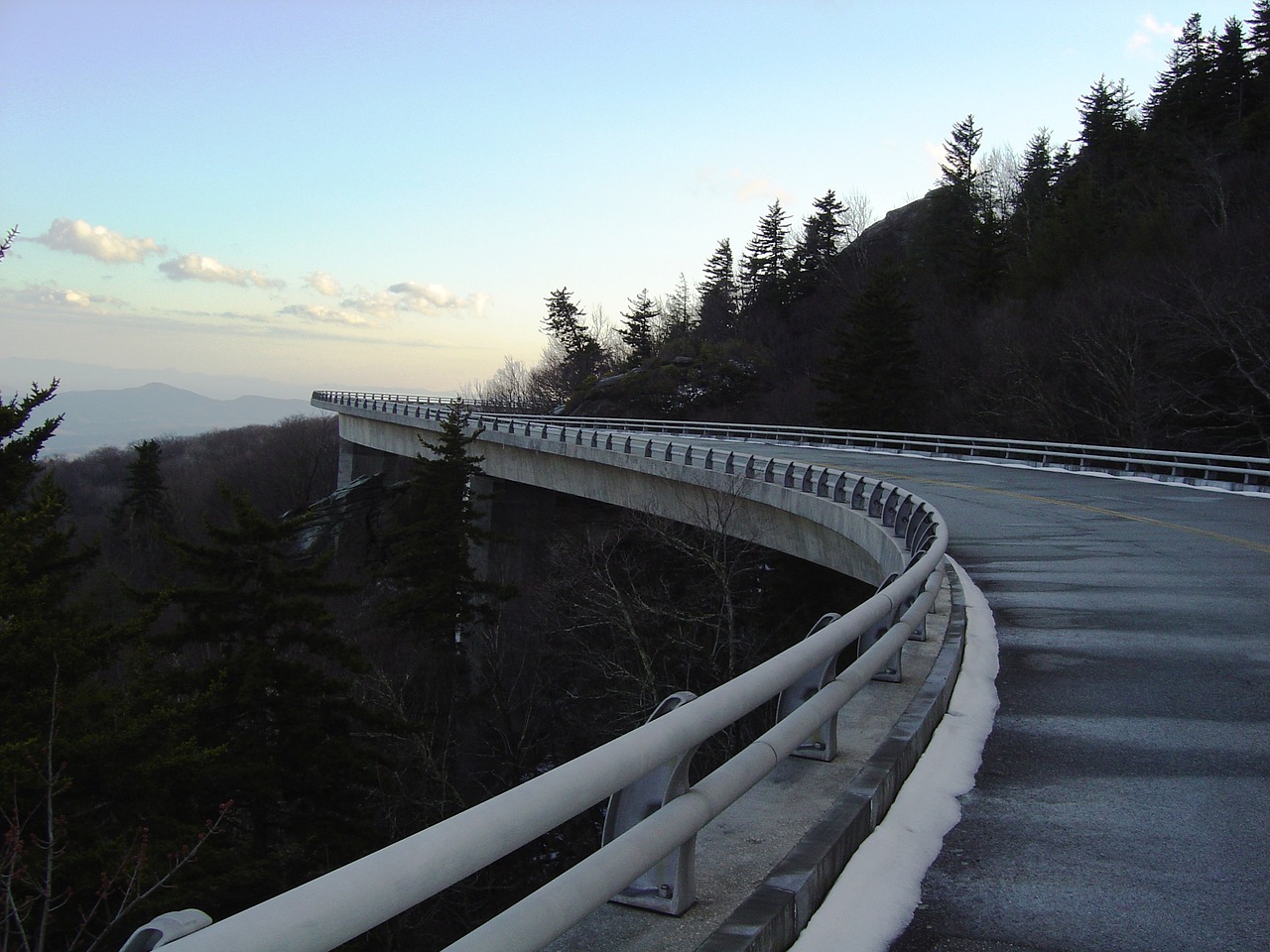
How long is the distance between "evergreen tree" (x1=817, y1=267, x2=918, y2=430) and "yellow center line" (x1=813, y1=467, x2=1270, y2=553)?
78.8ft

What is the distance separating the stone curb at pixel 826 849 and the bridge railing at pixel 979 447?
22527mm

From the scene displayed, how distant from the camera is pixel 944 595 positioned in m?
10.3

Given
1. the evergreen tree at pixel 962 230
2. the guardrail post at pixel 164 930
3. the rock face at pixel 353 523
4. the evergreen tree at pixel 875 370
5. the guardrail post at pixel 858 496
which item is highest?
the evergreen tree at pixel 962 230

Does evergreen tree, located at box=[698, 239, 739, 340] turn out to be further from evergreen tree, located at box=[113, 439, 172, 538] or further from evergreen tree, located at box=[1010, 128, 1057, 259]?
evergreen tree, located at box=[113, 439, 172, 538]

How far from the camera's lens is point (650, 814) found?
2.96m

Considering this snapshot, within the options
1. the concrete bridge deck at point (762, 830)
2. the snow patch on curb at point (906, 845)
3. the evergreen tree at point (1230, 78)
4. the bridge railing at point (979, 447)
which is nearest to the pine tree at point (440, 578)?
the bridge railing at point (979, 447)

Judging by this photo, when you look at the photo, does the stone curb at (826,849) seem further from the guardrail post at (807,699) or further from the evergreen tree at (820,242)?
the evergreen tree at (820,242)

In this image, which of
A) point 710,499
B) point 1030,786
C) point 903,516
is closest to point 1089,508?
point 903,516

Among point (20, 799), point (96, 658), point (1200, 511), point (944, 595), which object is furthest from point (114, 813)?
point (1200, 511)

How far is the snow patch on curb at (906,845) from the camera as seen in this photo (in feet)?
10.8

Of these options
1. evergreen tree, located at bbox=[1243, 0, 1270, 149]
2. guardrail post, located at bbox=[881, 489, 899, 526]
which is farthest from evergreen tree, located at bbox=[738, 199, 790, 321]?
guardrail post, located at bbox=[881, 489, 899, 526]

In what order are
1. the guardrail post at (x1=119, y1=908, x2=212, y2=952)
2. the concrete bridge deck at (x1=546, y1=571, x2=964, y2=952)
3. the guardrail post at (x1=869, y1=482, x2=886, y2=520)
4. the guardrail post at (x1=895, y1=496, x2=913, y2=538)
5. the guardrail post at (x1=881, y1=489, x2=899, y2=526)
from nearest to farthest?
the guardrail post at (x1=119, y1=908, x2=212, y2=952) < the concrete bridge deck at (x1=546, y1=571, x2=964, y2=952) < the guardrail post at (x1=895, y1=496, x2=913, y2=538) < the guardrail post at (x1=881, y1=489, x2=899, y2=526) < the guardrail post at (x1=869, y1=482, x2=886, y2=520)

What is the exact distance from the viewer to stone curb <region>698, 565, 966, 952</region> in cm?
292

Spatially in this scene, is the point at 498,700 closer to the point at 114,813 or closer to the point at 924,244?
the point at 114,813
